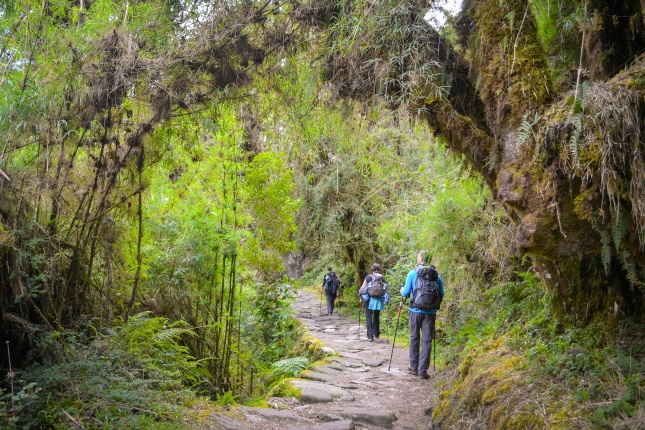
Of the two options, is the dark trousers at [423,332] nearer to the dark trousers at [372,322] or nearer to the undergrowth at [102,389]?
the undergrowth at [102,389]

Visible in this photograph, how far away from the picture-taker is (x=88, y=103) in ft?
17.5

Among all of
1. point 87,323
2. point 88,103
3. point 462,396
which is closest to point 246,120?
point 88,103

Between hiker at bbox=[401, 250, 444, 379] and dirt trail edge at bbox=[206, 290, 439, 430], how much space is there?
1.59 ft

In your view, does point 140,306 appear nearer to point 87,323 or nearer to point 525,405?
point 87,323

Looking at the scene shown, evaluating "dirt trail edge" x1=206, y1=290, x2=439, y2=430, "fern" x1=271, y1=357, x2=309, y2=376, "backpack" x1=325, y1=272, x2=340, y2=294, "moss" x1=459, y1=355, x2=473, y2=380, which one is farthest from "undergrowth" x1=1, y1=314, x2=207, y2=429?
"backpack" x1=325, y1=272, x2=340, y2=294

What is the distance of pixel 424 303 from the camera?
845 cm

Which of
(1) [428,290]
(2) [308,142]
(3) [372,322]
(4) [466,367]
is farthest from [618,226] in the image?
(3) [372,322]

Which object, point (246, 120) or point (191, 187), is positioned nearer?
point (191, 187)

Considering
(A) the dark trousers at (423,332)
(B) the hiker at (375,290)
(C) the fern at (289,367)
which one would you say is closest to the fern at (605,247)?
(A) the dark trousers at (423,332)

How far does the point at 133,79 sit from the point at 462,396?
16.3 ft

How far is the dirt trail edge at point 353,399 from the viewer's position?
227 inches

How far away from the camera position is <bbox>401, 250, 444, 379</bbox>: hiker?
8.48 meters

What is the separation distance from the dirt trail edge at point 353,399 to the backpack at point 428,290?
123 centimetres

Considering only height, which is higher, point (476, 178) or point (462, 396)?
point (476, 178)
